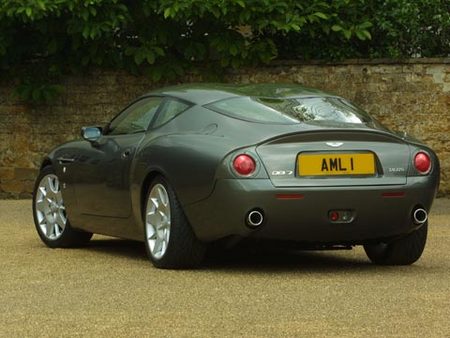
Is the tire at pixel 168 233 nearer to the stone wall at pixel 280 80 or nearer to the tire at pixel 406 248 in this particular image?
the tire at pixel 406 248

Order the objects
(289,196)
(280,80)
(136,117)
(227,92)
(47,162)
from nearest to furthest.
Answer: (289,196), (227,92), (136,117), (47,162), (280,80)

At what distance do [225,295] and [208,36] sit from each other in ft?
30.3

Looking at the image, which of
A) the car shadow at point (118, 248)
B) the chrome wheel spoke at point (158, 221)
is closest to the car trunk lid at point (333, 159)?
the chrome wheel spoke at point (158, 221)

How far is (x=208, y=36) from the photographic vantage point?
53.9ft

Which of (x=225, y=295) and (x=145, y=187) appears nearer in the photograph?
(x=225, y=295)

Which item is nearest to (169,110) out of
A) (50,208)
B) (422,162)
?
(50,208)

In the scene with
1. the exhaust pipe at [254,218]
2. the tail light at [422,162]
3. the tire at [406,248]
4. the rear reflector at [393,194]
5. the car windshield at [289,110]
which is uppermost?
the car windshield at [289,110]

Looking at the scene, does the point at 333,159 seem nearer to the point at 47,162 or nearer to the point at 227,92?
the point at 227,92

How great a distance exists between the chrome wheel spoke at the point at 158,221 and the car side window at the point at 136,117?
0.81 metres

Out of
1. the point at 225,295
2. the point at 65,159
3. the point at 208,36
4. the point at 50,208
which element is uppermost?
the point at 225,295

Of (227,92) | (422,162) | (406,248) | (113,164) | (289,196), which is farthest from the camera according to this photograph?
(113,164)

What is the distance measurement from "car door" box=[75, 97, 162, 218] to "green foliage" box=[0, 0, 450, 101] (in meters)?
5.87

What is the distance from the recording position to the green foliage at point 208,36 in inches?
630

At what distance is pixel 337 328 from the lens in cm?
634
